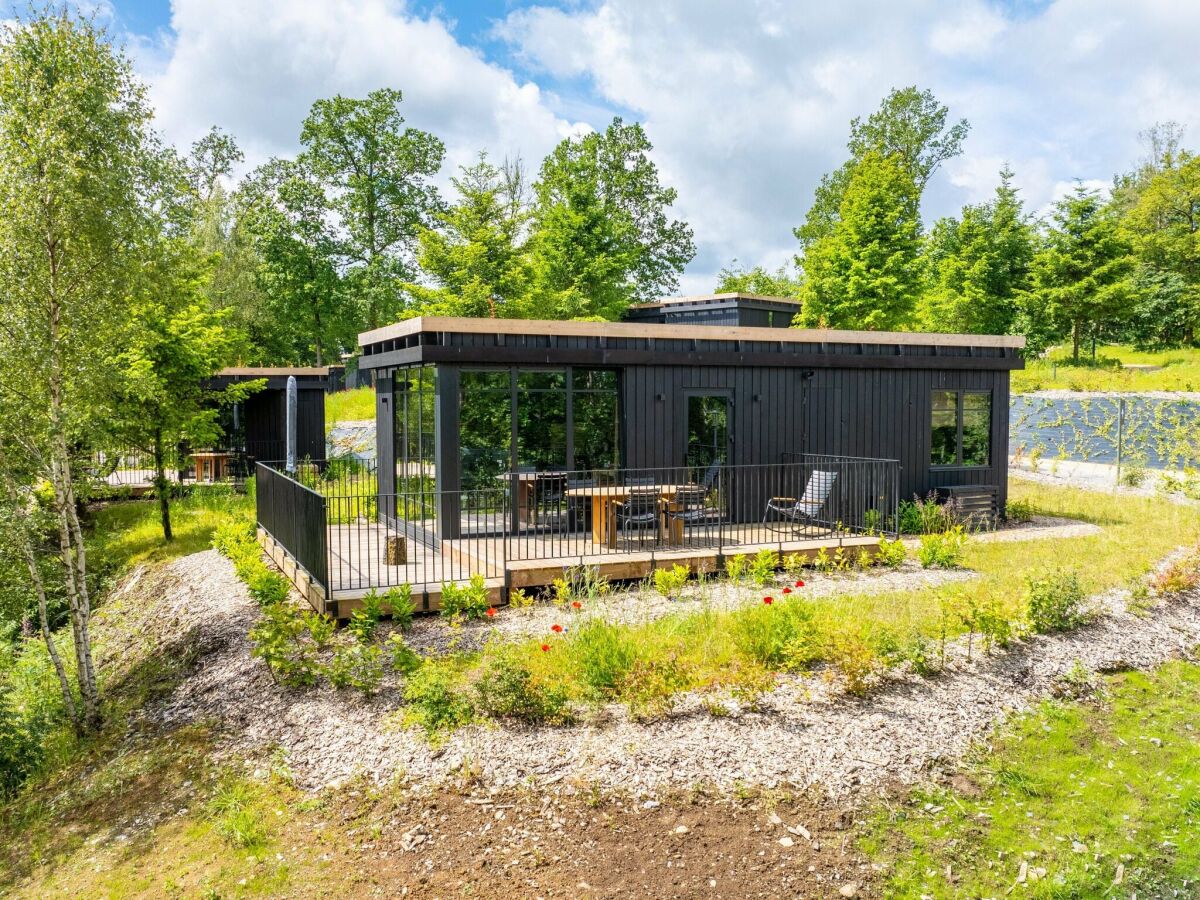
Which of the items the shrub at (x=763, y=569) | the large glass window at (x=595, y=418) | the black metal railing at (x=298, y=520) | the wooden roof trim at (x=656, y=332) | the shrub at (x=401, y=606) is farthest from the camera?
the large glass window at (x=595, y=418)

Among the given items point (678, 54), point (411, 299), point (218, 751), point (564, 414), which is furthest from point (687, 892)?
point (411, 299)

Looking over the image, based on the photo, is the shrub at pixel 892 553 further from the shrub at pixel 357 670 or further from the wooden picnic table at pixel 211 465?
the wooden picnic table at pixel 211 465

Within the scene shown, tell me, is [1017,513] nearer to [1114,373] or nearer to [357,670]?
[357,670]

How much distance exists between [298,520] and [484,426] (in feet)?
9.19

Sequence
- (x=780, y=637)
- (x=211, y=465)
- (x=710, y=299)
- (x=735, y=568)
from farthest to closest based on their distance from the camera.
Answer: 1. (x=710, y=299)
2. (x=211, y=465)
3. (x=735, y=568)
4. (x=780, y=637)

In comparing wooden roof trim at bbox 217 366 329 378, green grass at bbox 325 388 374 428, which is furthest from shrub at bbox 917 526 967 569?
green grass at bbox 325 388 374 428

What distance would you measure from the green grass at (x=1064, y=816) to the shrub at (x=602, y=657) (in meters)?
2.10

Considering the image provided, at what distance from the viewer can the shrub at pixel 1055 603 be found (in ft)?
25.2

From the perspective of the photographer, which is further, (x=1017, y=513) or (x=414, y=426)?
(x=1017, y=513)

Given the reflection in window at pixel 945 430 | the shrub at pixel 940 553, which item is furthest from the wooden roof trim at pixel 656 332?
the shrub at pixel 940 553

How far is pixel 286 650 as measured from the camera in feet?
21.6

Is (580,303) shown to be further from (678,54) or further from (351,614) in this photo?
(351,614)

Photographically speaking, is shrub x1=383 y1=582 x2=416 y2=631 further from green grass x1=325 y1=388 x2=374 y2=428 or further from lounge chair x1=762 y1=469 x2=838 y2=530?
green grass x1=325 y1=388 x2=374 y2=428

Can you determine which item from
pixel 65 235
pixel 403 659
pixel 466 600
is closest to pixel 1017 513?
pixel 466 600
